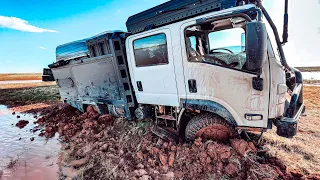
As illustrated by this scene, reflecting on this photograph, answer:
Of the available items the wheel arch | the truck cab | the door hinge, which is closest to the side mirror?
the truck cab

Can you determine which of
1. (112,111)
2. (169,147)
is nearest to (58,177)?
(112,111)

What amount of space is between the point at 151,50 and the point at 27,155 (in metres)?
4.03

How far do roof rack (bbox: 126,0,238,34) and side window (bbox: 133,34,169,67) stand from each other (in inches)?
10.3

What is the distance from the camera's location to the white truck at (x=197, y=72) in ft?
7.72

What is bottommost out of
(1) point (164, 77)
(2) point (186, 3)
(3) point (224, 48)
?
(1) point (164, 77)

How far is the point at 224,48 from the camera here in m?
3.81

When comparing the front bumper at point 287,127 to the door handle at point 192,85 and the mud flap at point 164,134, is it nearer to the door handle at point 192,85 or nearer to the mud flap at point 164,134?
the door handle at point 192,85

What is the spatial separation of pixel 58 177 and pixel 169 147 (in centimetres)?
219

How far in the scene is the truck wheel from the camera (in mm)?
2846

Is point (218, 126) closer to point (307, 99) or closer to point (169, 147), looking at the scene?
point (169, 147)

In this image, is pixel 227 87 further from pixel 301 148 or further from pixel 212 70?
pixel 301 148

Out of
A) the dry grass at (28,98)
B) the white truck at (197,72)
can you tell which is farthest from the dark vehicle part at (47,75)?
the dry grass at (28,98)

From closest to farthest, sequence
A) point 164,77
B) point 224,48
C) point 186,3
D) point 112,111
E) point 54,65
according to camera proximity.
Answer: point 186,3 → point 164,77 → point 224,48 → point 112,111 → point 54,65

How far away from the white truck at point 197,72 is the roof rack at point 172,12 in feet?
0.05
